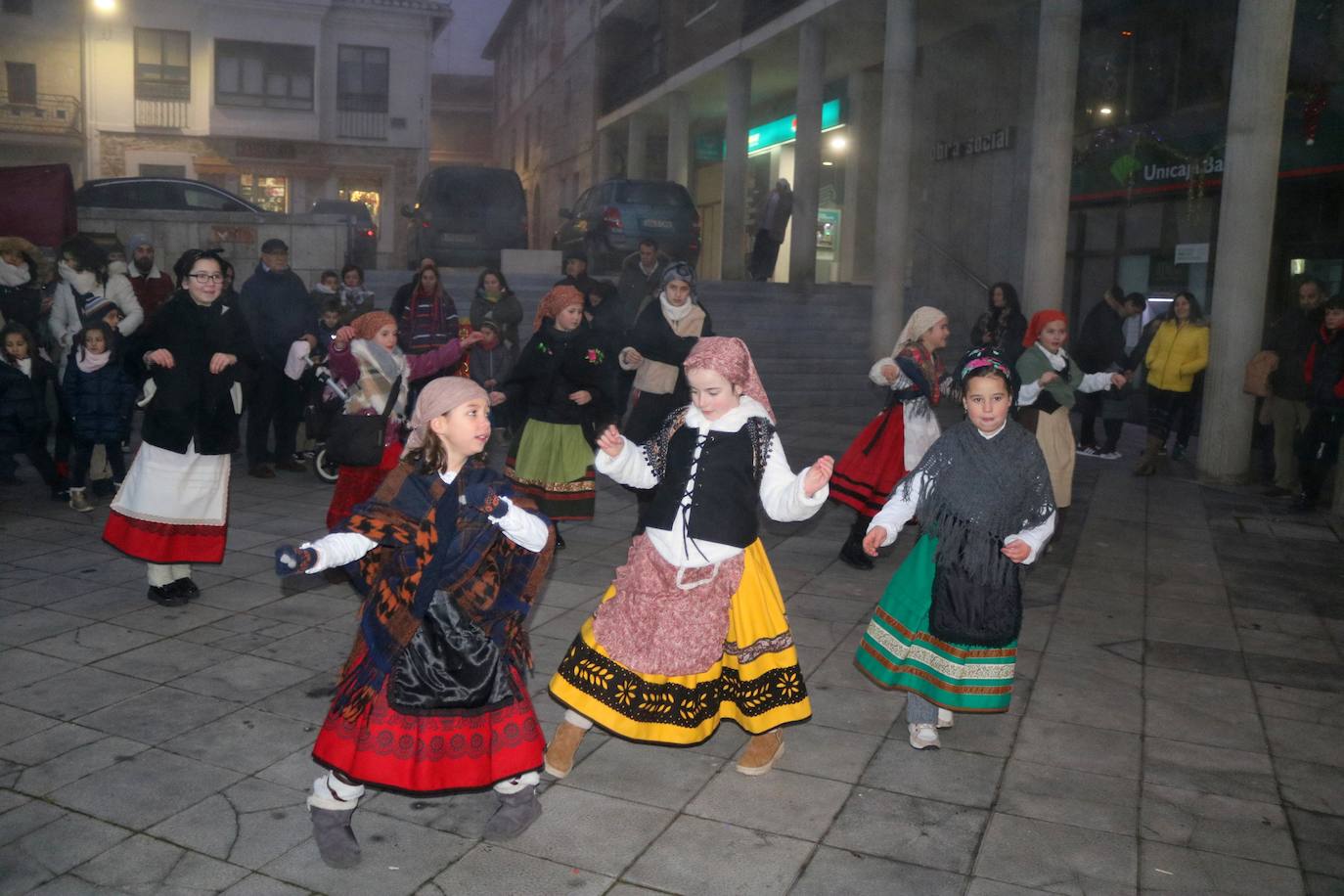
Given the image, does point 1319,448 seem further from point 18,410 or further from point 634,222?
point 634,222

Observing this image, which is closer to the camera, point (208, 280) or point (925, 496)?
point (925, 496)

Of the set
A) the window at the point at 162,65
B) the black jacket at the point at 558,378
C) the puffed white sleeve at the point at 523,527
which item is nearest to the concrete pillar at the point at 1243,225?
the black jacket at the point at 558,378

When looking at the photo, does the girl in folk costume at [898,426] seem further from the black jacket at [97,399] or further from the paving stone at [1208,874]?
the black jacket at [97,399]


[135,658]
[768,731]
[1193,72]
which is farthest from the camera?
[1193,72]

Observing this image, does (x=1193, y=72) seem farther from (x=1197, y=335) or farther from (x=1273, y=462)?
(x=1273, y=462)

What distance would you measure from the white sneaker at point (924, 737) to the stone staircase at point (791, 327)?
461 inches

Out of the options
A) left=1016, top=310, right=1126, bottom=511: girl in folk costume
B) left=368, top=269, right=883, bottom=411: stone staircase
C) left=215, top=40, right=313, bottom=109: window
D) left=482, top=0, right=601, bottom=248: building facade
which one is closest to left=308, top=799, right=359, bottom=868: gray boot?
left=1016, top=310, right=1126, bottom=511: girl in folk costume

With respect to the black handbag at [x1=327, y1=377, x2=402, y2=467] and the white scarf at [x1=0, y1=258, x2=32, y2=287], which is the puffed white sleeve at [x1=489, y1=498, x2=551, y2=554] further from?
the white scarf at [x1=0, y1=258, x2=32, y2=287]

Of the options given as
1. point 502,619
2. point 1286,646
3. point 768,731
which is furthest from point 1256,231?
point 502,619

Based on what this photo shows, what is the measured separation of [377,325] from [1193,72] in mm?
12683

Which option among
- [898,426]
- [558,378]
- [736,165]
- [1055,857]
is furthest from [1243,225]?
[736,165]

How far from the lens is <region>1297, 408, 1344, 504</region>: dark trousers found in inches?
413

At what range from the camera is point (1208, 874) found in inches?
158

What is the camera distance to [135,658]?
5.88 m
